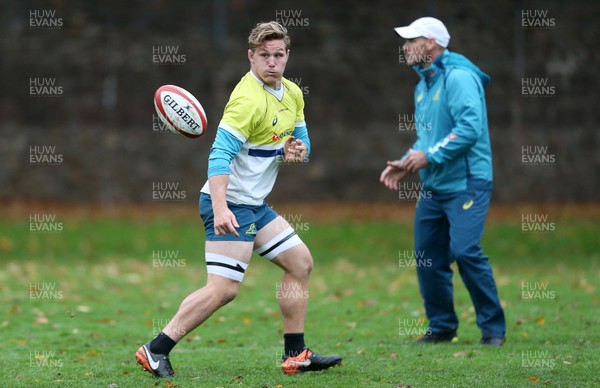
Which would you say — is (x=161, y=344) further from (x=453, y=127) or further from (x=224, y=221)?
(x=453, y=127)

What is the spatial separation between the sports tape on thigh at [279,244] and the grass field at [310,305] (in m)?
0.86

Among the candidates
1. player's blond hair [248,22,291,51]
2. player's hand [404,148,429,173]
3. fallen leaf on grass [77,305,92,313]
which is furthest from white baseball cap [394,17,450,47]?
fallen leaf on grass [77,305,92,313]

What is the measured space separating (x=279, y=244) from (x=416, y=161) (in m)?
1.66

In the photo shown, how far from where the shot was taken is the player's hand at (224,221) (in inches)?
231

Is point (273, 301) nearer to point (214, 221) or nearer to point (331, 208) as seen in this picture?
point (214, 221)

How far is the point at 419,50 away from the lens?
776 centimetres

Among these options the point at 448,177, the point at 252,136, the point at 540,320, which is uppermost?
the point at 252,136

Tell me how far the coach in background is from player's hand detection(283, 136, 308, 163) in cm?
138

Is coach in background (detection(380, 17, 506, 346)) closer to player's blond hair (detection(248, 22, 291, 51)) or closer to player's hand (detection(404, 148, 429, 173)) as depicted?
player's hand (detection(404, 148, 429, 173))

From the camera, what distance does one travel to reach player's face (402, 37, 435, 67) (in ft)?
25.4

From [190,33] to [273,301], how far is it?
11.4 meters

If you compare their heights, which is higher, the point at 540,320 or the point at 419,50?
the point at 419,50

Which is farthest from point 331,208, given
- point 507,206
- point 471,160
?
point 471,160

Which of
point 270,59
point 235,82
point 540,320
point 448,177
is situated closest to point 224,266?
point 270,59
